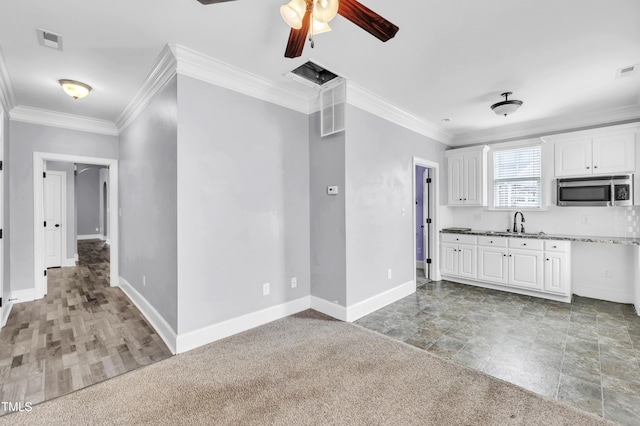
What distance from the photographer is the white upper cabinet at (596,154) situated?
3787 mm

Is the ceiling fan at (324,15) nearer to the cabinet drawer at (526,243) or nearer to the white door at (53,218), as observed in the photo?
the cabinet drawer at (526,243)

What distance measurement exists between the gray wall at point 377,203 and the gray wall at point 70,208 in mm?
6381

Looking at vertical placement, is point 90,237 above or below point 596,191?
below

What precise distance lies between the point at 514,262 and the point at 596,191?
A: 139 cm

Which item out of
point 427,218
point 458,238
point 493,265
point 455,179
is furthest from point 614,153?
point 427,218

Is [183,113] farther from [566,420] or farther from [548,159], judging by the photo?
[548,159]

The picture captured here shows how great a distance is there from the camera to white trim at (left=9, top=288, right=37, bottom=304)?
4.02 m

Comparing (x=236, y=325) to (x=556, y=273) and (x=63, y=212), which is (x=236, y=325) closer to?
(x=556, y=273)

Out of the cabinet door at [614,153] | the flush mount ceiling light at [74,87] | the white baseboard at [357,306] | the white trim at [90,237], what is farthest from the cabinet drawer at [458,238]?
the white trim at [90,237]

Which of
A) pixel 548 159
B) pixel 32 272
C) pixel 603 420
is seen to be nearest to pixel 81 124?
pixel 32 272

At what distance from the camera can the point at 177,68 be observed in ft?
8.54

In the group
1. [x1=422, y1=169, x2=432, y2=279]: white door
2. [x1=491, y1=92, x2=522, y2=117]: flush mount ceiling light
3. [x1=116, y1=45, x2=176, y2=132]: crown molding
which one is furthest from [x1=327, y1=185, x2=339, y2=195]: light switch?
[x1=422, y1=169, x2=432, y2=279]: white door

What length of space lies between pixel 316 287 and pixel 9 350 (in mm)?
2997

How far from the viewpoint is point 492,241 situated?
182 inches
